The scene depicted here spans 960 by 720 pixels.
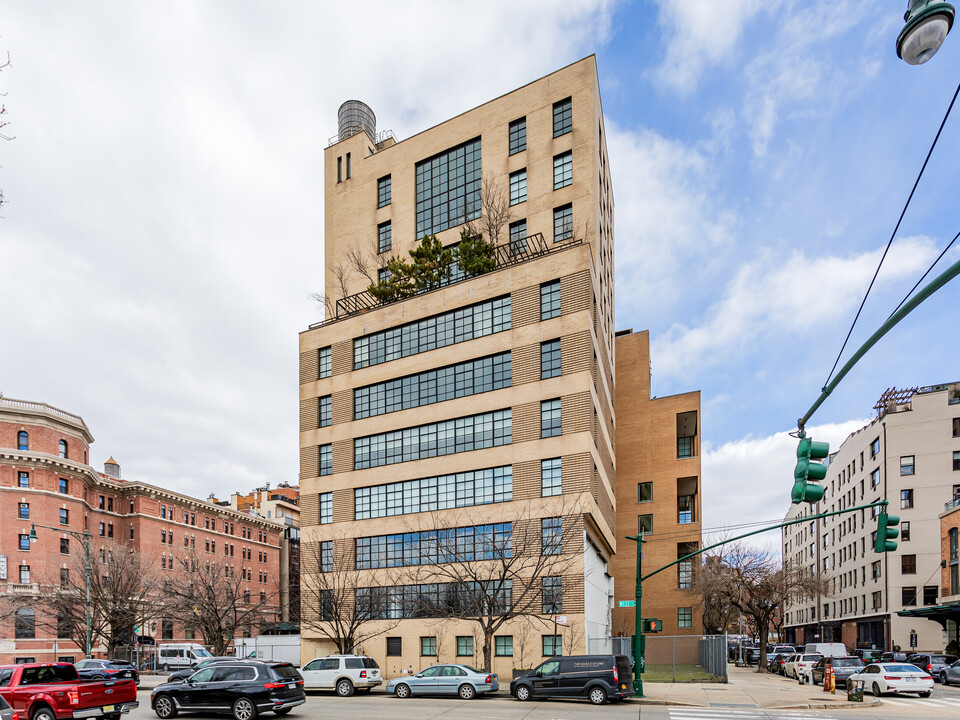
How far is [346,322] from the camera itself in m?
50.1

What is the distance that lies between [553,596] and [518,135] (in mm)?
29943

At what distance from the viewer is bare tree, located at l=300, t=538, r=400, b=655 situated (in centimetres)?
4325

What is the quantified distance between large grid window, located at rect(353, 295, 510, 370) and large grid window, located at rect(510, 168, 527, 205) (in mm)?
9701

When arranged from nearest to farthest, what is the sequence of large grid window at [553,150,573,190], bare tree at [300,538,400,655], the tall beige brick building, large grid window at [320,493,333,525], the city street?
the city street → the tall beige brick building → bare tree at [300,538,400,655] → large grid window at [553,150,573,190] → large grid window at [320,493,333,525]

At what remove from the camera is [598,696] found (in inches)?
1071

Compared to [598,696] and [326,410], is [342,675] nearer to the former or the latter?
[598,696]

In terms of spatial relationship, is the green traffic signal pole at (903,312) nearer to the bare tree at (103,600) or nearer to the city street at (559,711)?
the city street at (559,711)

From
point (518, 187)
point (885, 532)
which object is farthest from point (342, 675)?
point (518, 187)

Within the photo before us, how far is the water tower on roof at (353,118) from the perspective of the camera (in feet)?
200

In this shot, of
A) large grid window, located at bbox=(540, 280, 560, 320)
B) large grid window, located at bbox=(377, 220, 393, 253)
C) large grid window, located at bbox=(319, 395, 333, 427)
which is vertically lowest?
large grid window, located at bbox=(319, 395, 333, 427)

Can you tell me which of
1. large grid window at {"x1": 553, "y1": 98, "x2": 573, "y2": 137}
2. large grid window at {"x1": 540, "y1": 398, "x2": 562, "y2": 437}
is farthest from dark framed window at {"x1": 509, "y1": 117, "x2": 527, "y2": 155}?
large grid window at {"x1": 540, "y1": 398, "x2": 562, "y2": 437}

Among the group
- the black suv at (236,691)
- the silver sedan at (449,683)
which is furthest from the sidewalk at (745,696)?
the black suv at (236,691)

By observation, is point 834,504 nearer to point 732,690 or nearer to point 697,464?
point 697,464

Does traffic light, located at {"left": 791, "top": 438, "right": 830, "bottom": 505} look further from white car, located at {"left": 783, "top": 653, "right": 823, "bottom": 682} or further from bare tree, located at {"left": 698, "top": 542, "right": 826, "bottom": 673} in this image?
bare tree, located at {"left": 698, "top": 542, "right": 826, "bottom": 673}
